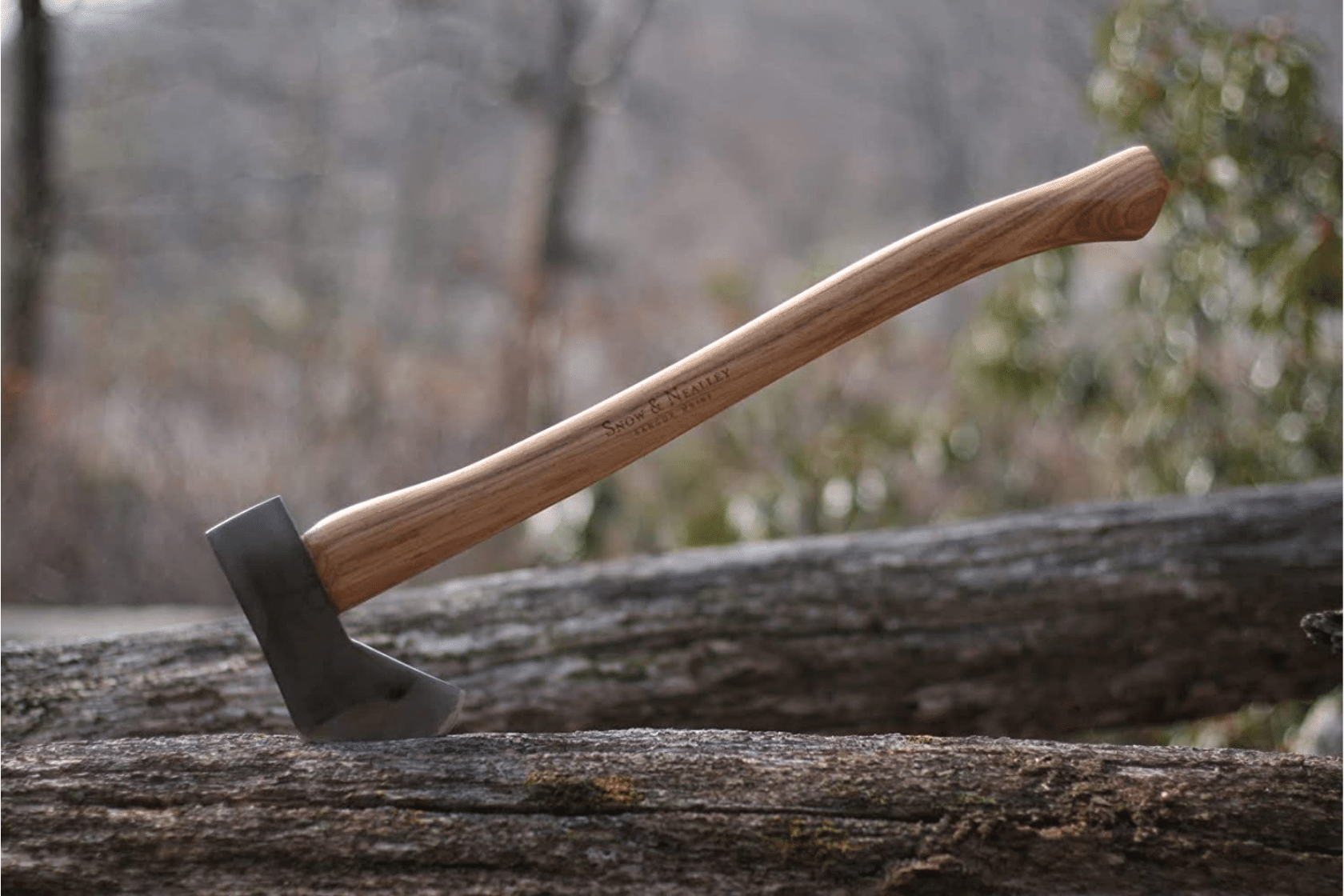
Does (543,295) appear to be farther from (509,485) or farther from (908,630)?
(509,485)

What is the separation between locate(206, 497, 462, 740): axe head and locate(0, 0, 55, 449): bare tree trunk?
4.18 m

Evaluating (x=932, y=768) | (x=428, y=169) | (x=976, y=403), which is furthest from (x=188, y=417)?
(x=428, y=169)

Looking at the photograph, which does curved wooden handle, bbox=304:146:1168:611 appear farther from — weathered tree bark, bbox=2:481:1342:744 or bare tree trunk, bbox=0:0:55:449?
bare tree trunk, bbox=0:0:55:449

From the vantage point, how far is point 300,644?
1236 millimetres

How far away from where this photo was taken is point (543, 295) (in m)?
6.38

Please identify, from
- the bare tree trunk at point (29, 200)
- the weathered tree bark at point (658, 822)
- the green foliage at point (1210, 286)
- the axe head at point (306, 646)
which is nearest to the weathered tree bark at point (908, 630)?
the axe head at point (306, 646)

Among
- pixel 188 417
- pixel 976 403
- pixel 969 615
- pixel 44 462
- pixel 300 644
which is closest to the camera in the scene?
pixel 300 644

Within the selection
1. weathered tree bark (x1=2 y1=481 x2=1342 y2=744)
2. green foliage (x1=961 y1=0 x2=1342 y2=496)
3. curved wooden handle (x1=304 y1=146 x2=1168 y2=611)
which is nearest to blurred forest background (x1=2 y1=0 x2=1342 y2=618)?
green foliage (x1=961 y1=0 x2=1342 y2=496)

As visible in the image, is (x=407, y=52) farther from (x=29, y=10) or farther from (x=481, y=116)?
(x=29, y=10)

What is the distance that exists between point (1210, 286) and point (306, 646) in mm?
3032

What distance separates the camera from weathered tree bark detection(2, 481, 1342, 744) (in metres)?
1.85

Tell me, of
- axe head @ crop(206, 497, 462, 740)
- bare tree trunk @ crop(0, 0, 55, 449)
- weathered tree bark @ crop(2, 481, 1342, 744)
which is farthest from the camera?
bare tree trunk @ crop(0, 0, 55, 449)

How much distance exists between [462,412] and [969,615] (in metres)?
4.62

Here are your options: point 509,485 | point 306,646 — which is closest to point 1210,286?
point 509,485
